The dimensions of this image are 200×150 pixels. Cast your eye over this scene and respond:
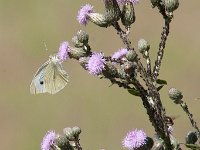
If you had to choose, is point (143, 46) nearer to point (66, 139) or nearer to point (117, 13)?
point (117, 13)

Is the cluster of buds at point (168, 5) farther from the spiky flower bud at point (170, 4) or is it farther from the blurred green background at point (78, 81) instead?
the blurred green background at point (78, 81)

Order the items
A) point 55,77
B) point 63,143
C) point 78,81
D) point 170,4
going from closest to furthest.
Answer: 1. point 170,4
2. point 63,143
3. point 55,77
4. point 78,81

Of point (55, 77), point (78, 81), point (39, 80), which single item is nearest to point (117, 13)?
point (55, 77)

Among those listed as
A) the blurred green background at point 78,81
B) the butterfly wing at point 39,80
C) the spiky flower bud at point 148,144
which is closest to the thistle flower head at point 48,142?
the spiky flower bud at point 148,144

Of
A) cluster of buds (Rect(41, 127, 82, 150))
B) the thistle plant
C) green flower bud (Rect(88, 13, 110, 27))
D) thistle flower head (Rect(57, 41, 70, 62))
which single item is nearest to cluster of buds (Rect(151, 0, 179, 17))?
the thistle plant

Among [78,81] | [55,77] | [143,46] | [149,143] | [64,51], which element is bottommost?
[149,143]
